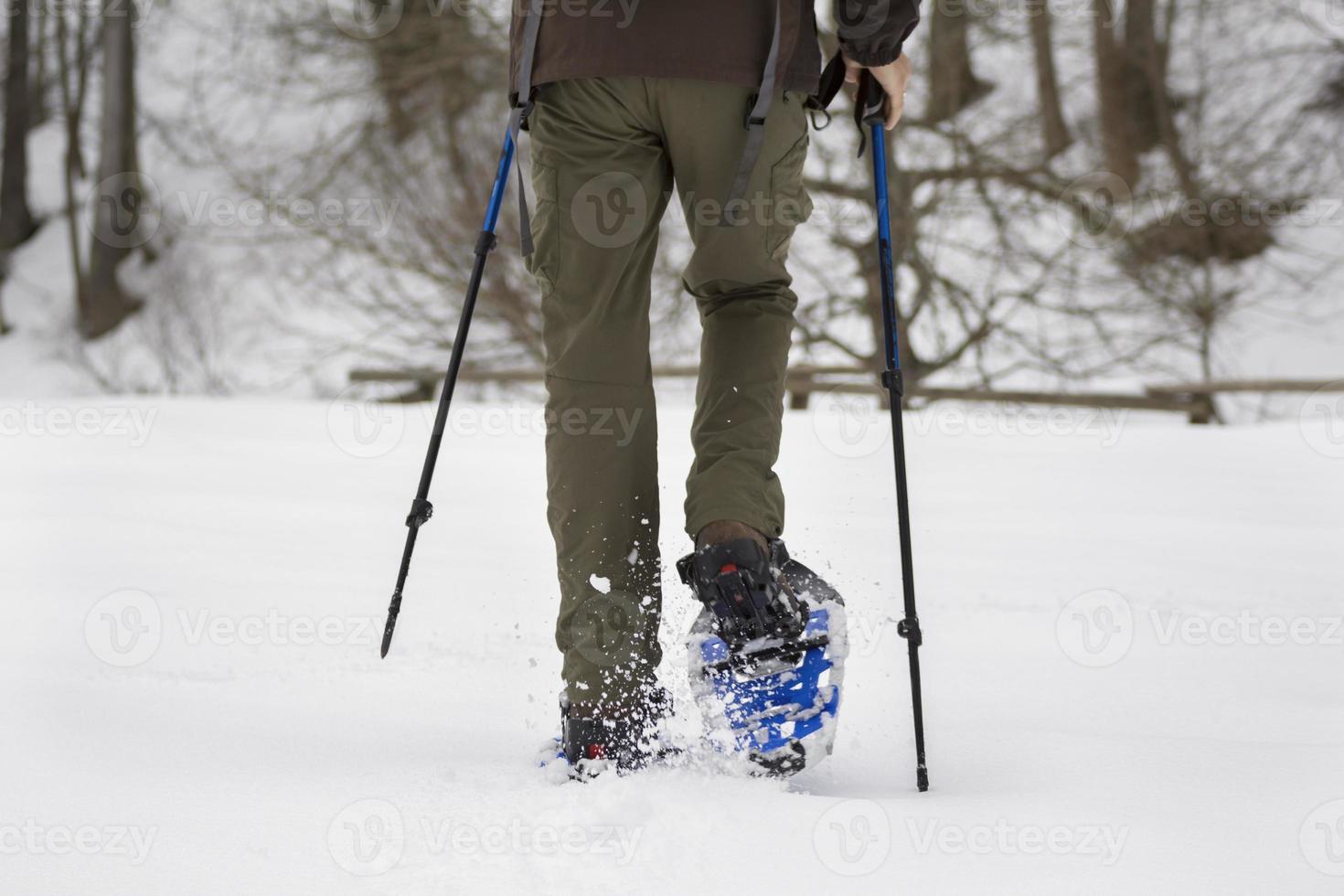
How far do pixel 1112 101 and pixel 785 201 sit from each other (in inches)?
474

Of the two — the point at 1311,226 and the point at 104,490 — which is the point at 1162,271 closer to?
the point at 1311,226

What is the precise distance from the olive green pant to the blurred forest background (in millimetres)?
7729

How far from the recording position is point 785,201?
200 cm

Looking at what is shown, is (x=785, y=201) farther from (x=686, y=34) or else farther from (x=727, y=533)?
(x=727, y=533)

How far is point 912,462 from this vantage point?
17.7 feet

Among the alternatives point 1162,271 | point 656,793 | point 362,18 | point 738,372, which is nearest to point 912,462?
point 738,372

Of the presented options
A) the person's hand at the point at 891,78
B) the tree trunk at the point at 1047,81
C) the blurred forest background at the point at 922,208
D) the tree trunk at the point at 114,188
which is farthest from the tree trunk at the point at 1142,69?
the tree trunk at the point at 114,188

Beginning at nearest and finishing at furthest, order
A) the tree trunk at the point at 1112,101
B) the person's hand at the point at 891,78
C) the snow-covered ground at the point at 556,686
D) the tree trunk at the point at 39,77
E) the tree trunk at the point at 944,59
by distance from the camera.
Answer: the snow-covered ground at the point at 556,686, the person's hand at the point at 891,78, the tree trunk at the point at 944,59, the tree trunk at the point at 1112,101, the tree trunk at the point at 39,77

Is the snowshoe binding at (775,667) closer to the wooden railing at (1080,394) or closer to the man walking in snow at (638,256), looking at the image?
the man walking in snow at (638,256)

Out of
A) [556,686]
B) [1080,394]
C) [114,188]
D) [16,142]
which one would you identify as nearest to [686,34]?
[556,686]

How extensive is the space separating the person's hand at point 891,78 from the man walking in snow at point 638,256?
102mm

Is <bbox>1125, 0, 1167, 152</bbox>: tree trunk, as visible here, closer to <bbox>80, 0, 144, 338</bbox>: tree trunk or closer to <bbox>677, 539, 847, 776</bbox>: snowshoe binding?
<bbox>80, 0, 144, 338</bbox>: tree trunk

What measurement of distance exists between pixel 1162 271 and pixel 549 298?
36.1ft

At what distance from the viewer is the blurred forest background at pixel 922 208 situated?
10742 mm
